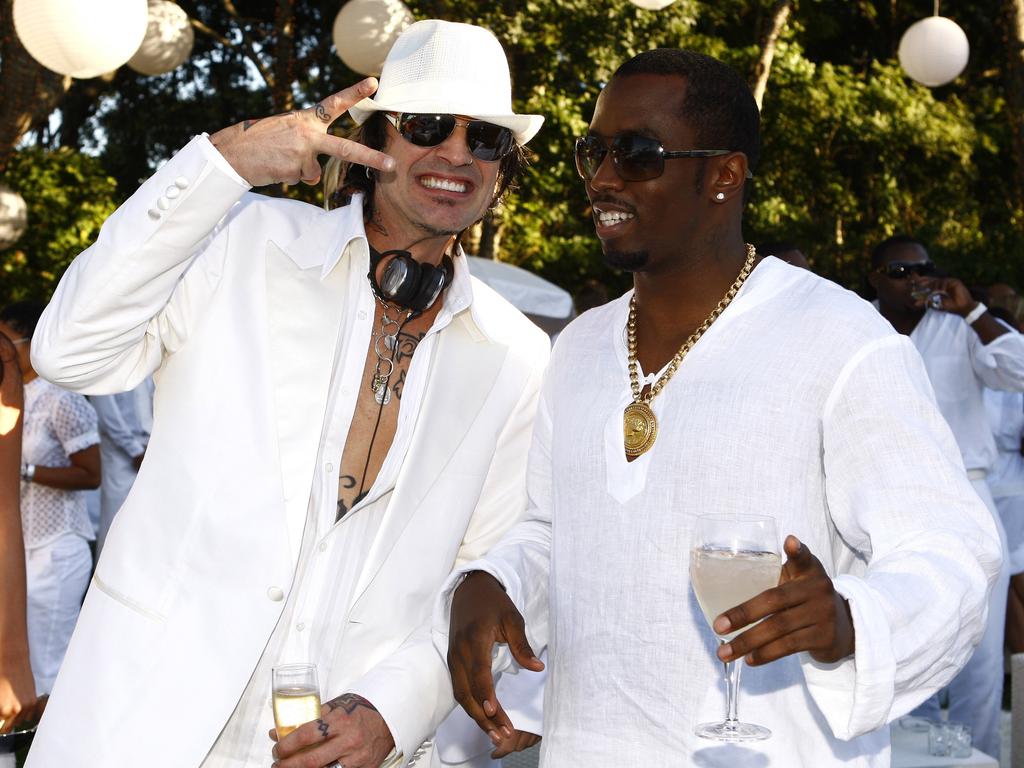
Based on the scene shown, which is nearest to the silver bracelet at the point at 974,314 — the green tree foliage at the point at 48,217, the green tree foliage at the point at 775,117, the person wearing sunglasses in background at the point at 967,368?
the person wearing sunglasses in background at the point at 967,368

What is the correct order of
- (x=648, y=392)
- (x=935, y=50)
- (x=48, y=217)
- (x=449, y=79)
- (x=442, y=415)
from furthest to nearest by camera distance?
(x=48, y=217)
(x=935, y=50)
(x=449, y=79)
(x=442, y=415)
(x=648, y=392)

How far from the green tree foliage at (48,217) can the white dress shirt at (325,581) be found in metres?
11.7

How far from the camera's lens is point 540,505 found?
114 inches

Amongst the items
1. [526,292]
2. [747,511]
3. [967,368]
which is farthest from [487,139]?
[526,292]

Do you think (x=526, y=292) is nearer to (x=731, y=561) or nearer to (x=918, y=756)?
(x=918, y=756)

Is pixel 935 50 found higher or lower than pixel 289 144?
higher

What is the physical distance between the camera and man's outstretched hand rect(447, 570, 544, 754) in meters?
2.47

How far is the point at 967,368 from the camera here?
23.5 ft

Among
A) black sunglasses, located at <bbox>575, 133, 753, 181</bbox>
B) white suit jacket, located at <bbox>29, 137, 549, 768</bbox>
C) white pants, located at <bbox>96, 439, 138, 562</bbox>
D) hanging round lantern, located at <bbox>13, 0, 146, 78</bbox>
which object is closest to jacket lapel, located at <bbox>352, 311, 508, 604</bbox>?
white suit jacket, located at <bbox>29, 137, 549, 768</bbox>

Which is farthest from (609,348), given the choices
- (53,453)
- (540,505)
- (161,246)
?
(53,453)

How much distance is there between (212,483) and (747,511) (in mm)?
1206

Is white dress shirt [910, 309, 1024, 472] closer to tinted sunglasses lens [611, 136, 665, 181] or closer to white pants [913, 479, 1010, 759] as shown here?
white pants [913, 479, 1010, 759]

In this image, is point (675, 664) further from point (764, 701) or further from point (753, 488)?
point (753, 488)

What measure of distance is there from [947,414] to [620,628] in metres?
5.29
